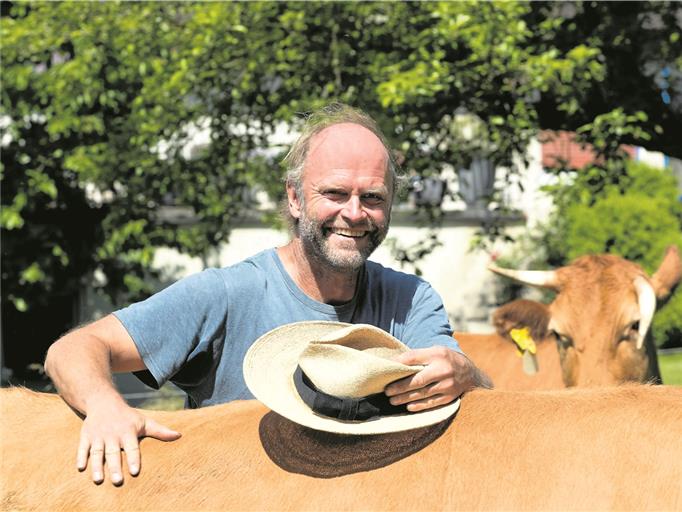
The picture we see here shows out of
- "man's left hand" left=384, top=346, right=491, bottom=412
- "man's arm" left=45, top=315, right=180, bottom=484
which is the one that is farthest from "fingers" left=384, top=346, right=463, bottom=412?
"man's arm" left=45, top=315, right=180, bottom=484

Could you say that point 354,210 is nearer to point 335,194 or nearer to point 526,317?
point 335,194

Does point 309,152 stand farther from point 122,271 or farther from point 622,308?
point 122,271

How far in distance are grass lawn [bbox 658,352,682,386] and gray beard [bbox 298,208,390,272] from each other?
1000 centimetres

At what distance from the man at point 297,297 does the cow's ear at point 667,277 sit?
4.08 metres

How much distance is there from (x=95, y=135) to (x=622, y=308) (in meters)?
5.15

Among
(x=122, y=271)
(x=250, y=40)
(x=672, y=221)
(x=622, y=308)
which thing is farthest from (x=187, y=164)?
(x=672, y=221)

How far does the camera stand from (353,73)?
7.38 meters

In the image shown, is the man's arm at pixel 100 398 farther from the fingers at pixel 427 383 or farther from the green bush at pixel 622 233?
the green bush at pixel 622 233

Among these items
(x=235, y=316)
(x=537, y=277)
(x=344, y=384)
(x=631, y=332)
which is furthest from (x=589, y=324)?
(x=344, y=384)

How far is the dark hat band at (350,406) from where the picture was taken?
242cm

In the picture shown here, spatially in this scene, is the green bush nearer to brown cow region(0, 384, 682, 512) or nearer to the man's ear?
the man's ear

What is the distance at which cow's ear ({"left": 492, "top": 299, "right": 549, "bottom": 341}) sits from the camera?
22.9 ft

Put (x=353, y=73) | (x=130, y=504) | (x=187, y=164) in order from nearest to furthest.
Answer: (x=130, y=504) < (x=353, y=73) < (x=187, y=164)

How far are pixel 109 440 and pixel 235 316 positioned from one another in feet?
2.14
